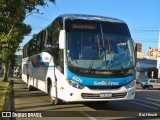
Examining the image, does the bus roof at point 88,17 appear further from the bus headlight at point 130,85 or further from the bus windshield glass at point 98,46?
the bus headlight at point 130,85

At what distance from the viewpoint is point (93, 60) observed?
1355cm

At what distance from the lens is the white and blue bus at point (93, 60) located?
13391 millimetres

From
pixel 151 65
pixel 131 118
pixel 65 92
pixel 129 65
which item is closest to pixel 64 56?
pixel 65 92

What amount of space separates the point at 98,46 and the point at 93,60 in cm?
63

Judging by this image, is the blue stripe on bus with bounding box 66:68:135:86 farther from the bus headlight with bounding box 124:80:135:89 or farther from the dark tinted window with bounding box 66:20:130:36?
the dark tinted window with bounding box 66:20:130:36

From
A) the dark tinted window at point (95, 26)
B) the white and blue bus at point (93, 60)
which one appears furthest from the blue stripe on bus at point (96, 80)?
the dark tinted window at point (95, 26)

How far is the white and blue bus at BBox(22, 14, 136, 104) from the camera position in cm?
1339

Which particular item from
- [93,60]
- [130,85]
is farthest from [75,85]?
[130,85]

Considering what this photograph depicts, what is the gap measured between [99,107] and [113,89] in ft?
8.21

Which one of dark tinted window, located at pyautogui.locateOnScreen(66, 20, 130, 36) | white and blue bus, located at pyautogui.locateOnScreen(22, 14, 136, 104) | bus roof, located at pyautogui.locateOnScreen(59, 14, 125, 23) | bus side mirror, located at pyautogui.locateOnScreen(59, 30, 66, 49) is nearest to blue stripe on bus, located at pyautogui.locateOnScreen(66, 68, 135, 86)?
white and blue bus, located at pyautogui.locateOnScreen(22, 14, 136, 104)

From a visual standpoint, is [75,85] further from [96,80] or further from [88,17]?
[88,17]

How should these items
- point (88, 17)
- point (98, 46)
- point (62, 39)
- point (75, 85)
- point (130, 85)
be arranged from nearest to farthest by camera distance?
point (75, 85) → point (62, 39) → point (98, 46) → point (130, 85) → point (88, 17)

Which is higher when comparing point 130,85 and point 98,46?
point 98,46

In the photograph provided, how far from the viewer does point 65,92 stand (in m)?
13.6
